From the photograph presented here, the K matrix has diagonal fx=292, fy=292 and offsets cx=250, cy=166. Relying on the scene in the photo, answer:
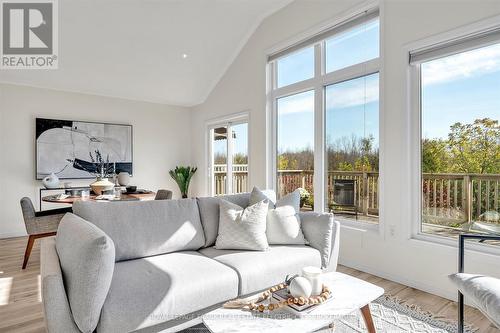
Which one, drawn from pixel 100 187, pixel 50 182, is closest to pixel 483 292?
pixel 100 187

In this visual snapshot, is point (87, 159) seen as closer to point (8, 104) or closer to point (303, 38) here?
point (8, 104)

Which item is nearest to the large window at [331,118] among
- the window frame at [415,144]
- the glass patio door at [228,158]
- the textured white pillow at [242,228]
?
the window frame at [415,144]

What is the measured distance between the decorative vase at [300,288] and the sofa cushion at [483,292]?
0.86 meters

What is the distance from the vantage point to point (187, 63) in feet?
16.5

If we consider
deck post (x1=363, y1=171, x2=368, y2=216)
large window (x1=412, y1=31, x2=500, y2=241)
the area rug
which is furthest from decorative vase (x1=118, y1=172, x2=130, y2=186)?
large window (x1=412, y1=31, x2=500, y2=241)

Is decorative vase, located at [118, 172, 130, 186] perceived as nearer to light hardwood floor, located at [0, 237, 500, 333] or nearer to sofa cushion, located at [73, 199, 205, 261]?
light hardwood floor, located at [0, 237, 500, 333]

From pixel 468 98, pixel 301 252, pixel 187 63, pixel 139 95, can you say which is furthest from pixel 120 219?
pixel 139 95

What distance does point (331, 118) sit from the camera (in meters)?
3.57

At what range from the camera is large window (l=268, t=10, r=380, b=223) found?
10.3 feet

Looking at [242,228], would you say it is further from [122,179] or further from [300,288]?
[122,179]

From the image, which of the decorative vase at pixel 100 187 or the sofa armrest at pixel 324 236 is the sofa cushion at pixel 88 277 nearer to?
the sofa armrest at pixel 324 236

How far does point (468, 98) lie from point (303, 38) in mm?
2025

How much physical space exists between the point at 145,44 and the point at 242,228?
136 inches

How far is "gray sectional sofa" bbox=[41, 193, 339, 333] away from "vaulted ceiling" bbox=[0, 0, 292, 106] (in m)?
2.83
